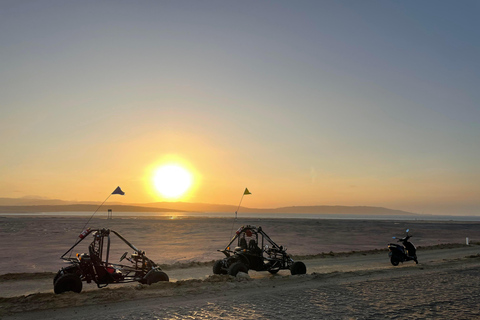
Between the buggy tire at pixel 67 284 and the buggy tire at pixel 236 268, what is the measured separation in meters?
5.17

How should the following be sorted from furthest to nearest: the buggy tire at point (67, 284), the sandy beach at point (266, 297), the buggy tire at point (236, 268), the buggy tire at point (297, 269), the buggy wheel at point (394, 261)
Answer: the buggy wheel at point (394, 261) < the buggy tire at point (297, 269) < the buggy tire at point (236, 268) < the buggy tire at point (67, 284) < the sandy beach at point (266, 297)

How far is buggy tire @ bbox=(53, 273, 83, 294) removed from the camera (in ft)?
32.8

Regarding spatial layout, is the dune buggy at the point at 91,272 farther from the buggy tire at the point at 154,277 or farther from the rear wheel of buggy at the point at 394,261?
the rear wheel of buggy at the point at 394,261

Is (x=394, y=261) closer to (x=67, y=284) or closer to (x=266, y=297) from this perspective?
(x=266, y=297)

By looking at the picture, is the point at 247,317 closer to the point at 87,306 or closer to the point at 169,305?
the point at 169,305

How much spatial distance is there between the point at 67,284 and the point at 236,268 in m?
5.63

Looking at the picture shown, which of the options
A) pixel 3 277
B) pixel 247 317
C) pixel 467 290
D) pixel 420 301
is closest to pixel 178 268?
pixel 3 277

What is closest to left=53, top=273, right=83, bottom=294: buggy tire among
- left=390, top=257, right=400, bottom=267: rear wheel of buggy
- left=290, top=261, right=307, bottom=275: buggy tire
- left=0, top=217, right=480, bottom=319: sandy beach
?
left=0, top=217, right=480, bottom=319: sandy beach

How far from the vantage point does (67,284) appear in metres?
10.1

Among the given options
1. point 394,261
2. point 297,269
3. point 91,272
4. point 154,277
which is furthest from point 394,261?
point 91,272

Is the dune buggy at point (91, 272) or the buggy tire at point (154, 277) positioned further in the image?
the buggy tire at point (154, 277)

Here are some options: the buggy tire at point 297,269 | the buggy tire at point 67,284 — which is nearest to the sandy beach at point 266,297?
the buggy tire at point 67,284

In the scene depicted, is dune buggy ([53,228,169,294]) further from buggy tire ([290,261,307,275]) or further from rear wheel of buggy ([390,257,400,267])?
rear wheel of buggy ([390,257,400,267])

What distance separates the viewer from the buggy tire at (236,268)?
13125 millimetres
